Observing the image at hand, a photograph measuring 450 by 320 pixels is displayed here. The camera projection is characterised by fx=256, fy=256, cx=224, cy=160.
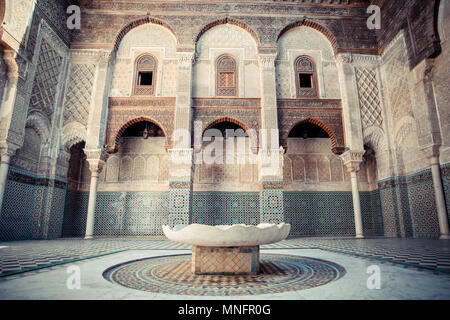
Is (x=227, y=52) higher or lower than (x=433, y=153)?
higher

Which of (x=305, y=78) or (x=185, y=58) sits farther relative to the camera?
(x=305, y=78)

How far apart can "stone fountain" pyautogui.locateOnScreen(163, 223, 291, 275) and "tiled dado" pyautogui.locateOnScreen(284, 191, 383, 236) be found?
19.1ft

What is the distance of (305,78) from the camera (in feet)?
26.4

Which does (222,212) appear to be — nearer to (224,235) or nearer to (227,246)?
(227,246)

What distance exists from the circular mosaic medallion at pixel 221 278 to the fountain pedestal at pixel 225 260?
0.23 ft

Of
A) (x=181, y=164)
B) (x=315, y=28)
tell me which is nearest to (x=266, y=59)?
(x=315, y=28)

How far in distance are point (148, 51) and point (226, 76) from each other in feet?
8.31

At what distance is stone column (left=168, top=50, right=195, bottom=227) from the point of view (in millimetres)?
6494

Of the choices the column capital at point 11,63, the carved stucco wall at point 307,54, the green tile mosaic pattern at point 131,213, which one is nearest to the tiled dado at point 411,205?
the carved stucco wall at point 307,54

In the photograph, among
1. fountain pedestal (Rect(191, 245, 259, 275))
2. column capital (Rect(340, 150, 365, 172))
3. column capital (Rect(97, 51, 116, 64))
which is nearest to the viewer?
fountain pedestal (Rect(191, 245, 259, 275))

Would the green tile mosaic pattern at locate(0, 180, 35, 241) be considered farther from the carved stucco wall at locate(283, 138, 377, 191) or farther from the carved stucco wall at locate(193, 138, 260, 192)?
the carved stucco wall at locate(283, 138, 377, 191)

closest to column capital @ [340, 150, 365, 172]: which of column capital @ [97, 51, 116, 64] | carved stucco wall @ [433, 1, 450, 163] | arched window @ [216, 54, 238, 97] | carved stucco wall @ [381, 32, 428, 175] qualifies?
carved stucco wall @ [381, 32, 428, 175]

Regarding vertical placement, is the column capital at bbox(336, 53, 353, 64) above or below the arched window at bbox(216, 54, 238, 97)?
above
